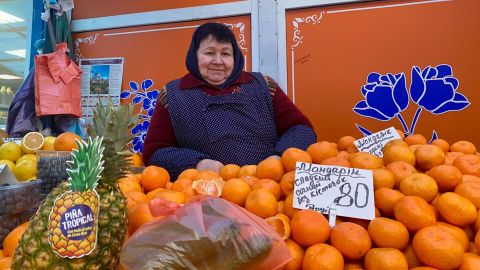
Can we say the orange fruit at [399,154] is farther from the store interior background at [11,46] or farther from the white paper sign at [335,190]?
the store interior background at [11,46]

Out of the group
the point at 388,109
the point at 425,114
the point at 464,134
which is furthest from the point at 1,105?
the point at 464,134

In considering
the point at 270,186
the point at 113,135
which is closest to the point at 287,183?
the point at 270,186

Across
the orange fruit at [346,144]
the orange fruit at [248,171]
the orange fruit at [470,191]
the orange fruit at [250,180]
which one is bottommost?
the orange fruit at [470,191]

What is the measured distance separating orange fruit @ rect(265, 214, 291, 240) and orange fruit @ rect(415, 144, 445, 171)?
600 mm

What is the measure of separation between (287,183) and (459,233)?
524 millimetres

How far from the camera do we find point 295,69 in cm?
350

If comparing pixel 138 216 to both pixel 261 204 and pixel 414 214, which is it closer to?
pixel 261 204

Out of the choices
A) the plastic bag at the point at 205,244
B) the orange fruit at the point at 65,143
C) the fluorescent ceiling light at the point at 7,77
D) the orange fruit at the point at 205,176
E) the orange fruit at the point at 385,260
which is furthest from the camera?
the fluorescent ceiling light at the point at 7,77

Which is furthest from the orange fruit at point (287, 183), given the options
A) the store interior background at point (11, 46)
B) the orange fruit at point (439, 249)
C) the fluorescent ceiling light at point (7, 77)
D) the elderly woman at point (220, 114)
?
the fluorescent ceiling light at point (7, 77)

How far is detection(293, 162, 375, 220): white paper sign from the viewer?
107cm

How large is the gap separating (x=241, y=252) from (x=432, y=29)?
313cm

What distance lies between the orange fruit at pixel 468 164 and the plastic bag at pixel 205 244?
84 centimetres

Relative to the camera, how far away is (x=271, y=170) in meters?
1.35

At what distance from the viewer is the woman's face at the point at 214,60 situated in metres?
2.35
